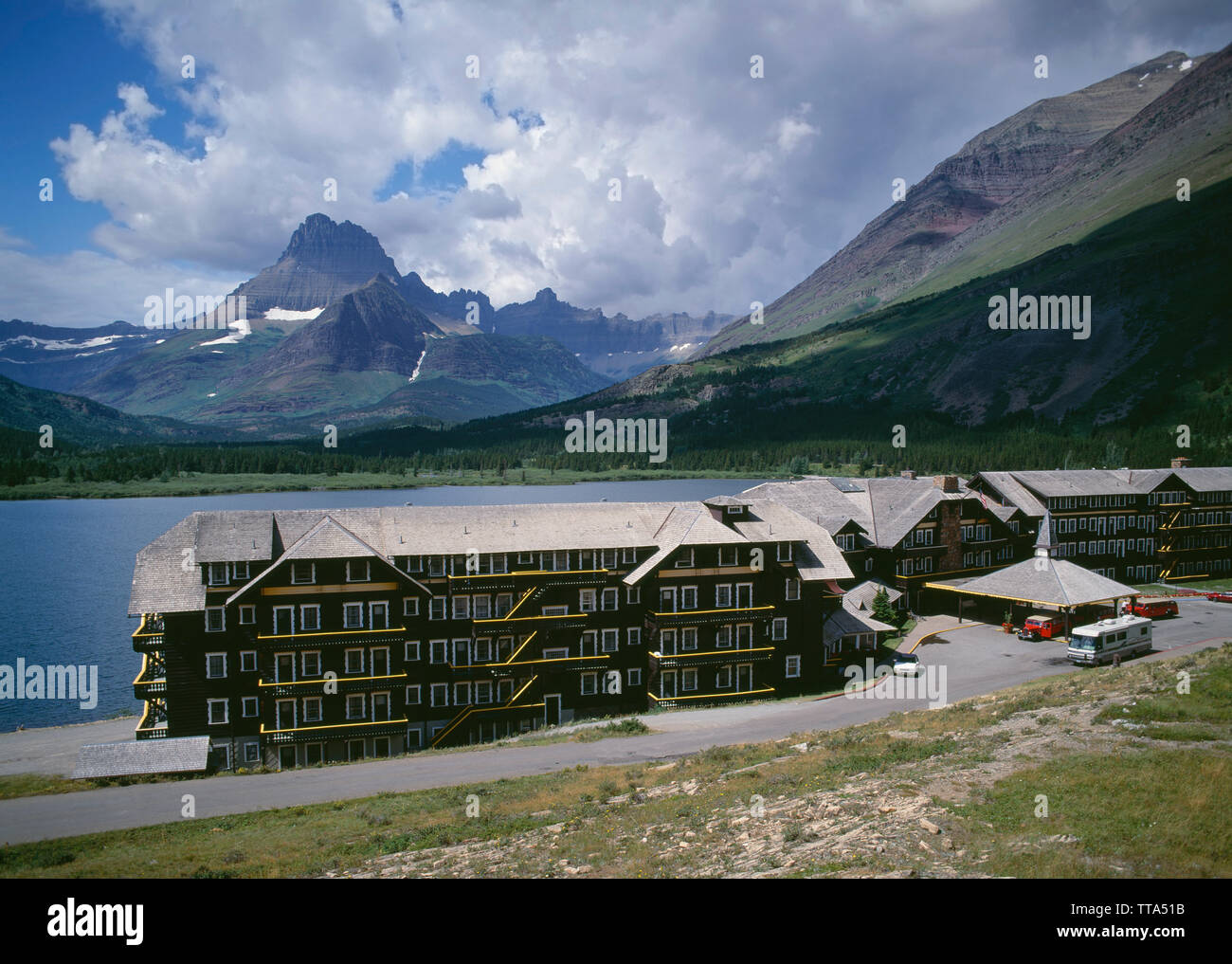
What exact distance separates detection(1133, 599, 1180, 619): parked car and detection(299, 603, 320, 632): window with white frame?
65670 mm

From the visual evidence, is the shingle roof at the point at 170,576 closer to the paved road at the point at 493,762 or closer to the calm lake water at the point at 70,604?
the paved road at the point at 493,762

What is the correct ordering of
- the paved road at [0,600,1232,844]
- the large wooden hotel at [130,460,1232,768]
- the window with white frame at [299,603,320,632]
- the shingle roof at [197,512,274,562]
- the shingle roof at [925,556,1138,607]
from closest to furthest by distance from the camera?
the paved road at [0,600,1232,844] → the shingle roof at [197,512,274,562] → the large wooden hotel at [130,460,1232,768] → the window with white frame at [299,603,320,632] → the shingle roof at [925,556,1138,607]

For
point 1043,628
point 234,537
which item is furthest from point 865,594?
point 234,537

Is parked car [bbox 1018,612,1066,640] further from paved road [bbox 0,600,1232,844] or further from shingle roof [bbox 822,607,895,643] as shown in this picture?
shingle roof [bbox 822,607,895,643]

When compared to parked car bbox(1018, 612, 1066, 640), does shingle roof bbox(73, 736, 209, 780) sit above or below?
below

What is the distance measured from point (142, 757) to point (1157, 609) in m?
78.0

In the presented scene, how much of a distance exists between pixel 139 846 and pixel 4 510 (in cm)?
20592

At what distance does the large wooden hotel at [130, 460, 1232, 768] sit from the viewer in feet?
151

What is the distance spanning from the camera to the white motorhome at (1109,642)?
179 ft

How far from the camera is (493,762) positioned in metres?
40.5

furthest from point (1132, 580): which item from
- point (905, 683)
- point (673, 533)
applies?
point (673, 533)

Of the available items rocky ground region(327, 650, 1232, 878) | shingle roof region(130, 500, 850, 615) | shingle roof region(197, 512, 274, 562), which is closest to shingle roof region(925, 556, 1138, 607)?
shingle roof region(130, 500, 850, 615)

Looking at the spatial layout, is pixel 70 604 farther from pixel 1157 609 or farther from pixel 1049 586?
pixel 1157 609

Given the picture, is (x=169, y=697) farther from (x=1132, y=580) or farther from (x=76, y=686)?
(x=1132, y=580)
